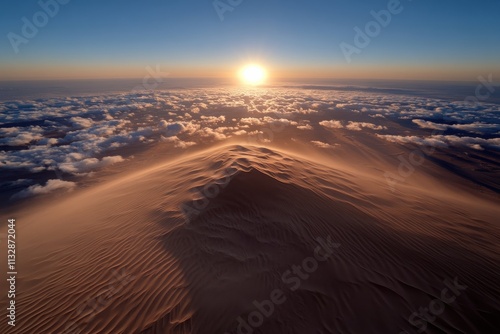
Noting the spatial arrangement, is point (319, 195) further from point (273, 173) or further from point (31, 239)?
point (31, 239)

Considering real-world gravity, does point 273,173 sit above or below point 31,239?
above

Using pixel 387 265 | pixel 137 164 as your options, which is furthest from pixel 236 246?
pixel 137 164

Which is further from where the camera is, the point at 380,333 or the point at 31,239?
the point at 31,239

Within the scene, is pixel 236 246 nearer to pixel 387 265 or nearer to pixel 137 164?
pixel 387 265

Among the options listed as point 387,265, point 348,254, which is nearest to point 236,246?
point 348,254

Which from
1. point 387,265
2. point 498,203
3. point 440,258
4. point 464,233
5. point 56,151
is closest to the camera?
point 387,265

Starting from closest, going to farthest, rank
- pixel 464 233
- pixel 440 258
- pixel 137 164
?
pixel 440 258, pixel 464 233, pixel 137 164

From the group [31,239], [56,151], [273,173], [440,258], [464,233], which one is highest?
[273,173]
